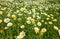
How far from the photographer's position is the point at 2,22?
18.0 ft

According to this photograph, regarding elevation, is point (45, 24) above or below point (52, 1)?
above

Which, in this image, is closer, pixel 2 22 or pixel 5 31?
pixel 5 31

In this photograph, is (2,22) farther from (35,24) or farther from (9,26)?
(35,24)

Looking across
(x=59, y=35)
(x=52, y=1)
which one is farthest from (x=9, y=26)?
(x=52, y=1)

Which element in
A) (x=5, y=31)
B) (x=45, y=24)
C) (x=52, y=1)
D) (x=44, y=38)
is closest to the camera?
(x=44, y=38)

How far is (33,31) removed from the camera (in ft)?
15.8

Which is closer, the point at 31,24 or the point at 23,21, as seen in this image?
the point at 31,24

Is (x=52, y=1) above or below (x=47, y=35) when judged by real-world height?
below

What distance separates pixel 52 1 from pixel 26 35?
715cm

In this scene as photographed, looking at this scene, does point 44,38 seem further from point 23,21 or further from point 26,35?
point 23,21

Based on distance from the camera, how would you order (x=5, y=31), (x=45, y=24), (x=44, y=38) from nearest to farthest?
(x=44, y=38), (x=5, y=31), (x=45, y=24)

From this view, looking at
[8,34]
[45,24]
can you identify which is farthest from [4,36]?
[45,24]

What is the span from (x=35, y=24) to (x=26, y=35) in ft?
1.83

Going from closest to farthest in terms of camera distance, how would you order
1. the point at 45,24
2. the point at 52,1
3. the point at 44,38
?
the point at 44,38, the point at 45,24, the point at 52,1
